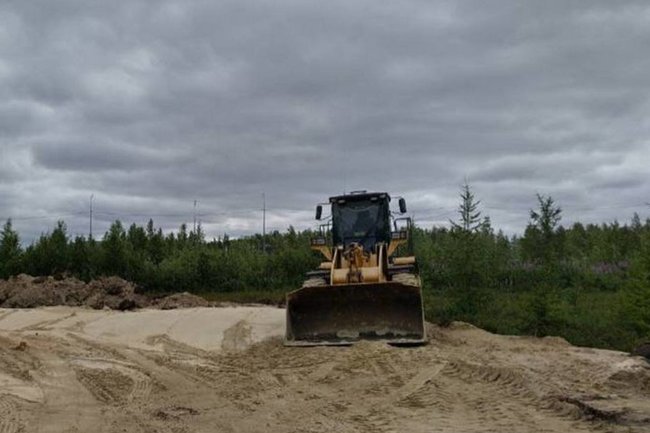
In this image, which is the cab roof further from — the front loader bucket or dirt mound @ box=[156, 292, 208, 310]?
dirt mound @ box=[156, 292, 208, 310]

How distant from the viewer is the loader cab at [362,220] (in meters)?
17.5

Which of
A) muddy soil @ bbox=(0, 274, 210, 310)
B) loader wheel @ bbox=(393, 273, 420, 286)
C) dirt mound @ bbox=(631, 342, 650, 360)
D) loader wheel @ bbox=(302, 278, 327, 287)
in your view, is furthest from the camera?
muddy soil @ bbox=(0, 274, 210, 310)

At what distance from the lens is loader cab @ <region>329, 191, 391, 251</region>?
1750 centimetres

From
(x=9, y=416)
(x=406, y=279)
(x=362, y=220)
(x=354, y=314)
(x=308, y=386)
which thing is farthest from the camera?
(x=362, y=220)

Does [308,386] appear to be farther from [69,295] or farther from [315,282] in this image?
[69,295]

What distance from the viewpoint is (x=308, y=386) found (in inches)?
410

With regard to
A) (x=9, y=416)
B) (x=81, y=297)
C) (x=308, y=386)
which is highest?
(x=81, y=297)

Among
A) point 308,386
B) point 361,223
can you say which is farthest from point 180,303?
point 308,386

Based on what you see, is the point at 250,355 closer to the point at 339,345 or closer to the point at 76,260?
the point at 339,345

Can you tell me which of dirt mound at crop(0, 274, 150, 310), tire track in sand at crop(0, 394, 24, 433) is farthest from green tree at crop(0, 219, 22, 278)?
tire track in sand at crop(0, 394, 24, 433)

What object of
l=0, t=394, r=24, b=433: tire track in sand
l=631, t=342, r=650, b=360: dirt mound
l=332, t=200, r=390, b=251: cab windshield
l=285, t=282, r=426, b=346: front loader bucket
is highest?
l=332, t=200, r=390, b=251: cab windshield

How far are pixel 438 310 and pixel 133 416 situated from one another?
14238 mm

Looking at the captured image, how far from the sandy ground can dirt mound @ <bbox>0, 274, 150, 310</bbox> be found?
9519 mm

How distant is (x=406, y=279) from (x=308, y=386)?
5.00 m
